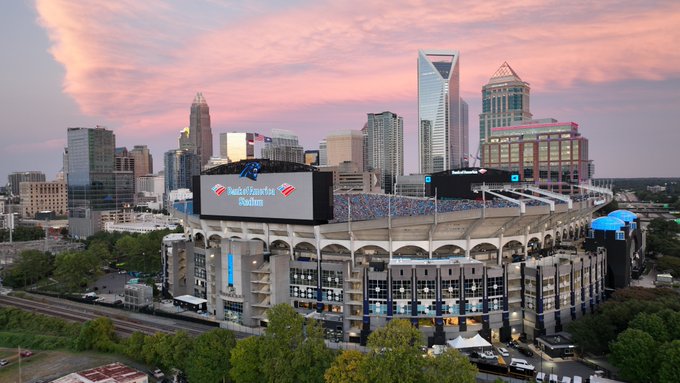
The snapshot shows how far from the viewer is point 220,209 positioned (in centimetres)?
9088

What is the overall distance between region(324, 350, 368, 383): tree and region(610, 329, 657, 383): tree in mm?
30226

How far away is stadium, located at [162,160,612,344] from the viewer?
2813 inches

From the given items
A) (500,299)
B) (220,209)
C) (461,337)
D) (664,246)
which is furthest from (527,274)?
(664,246)

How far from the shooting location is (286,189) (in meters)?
81.8

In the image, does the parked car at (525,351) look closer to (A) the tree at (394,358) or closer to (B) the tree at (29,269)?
(A) the tree at (394,358)

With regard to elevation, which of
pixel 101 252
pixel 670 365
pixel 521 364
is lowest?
pixel 521 364

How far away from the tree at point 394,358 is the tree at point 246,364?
1388 cm

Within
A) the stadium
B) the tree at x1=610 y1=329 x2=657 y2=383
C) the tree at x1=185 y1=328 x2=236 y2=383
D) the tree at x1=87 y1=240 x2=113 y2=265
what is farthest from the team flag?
the tree at x1=87 y1=240 x2=113 y2=265

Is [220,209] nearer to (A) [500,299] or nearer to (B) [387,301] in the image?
(B) [387,301]

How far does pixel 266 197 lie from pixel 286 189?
490 cm

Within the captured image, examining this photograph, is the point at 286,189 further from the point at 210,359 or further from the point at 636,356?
the point at 636,356

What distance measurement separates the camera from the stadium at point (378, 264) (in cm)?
7144

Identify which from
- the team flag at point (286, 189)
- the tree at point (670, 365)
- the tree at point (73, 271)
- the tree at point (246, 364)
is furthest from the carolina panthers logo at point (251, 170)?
the tree at point (670, 365)

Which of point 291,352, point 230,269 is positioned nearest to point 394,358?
point 291,352
